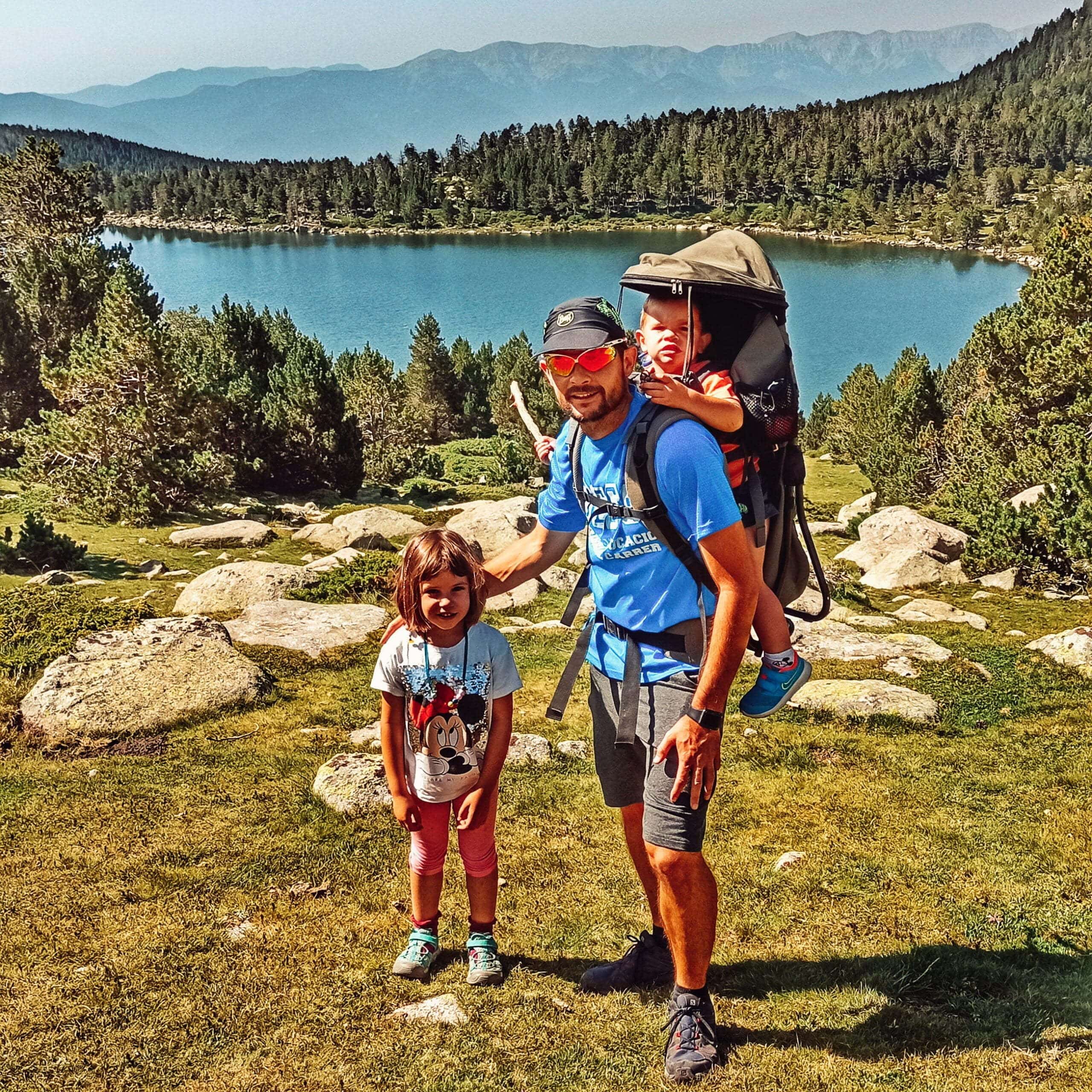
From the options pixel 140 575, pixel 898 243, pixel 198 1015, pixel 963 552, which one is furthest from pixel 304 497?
Answer: pixel 898 243

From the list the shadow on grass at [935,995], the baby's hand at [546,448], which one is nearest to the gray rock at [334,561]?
the baby's hand at [546,448]

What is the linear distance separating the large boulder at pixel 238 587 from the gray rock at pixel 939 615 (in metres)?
11.0

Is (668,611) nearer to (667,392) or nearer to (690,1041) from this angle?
(667,392)

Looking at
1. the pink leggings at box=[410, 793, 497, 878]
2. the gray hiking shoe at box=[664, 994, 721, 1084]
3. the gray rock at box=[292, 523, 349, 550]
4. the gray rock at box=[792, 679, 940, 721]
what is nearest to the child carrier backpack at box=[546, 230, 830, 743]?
the pink leggings at box=[410, 793, 497, 878]

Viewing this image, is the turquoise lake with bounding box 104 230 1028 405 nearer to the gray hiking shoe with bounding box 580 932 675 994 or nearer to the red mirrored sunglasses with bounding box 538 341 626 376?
the gray hiking shoe with bounding box 580 932 675 994

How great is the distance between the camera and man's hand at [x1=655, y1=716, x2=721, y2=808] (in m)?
4.46

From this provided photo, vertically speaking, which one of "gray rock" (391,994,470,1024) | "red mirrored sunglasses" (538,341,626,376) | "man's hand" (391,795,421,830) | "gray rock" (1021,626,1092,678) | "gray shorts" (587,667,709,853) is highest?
"red mirrored sunglasses" (538,341,626,376)

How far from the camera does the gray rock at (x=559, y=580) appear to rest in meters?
18.9

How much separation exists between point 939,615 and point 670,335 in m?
13.9

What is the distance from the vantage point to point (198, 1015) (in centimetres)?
546

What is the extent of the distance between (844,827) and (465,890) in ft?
11.2

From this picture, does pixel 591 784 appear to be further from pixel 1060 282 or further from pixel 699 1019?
pixel 1060 282

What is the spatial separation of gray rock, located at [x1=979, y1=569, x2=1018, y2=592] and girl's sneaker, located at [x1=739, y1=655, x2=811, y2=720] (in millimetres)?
16872

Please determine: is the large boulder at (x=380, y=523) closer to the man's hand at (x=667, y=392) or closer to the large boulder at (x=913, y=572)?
the large boulder at (x=913, y=572)
